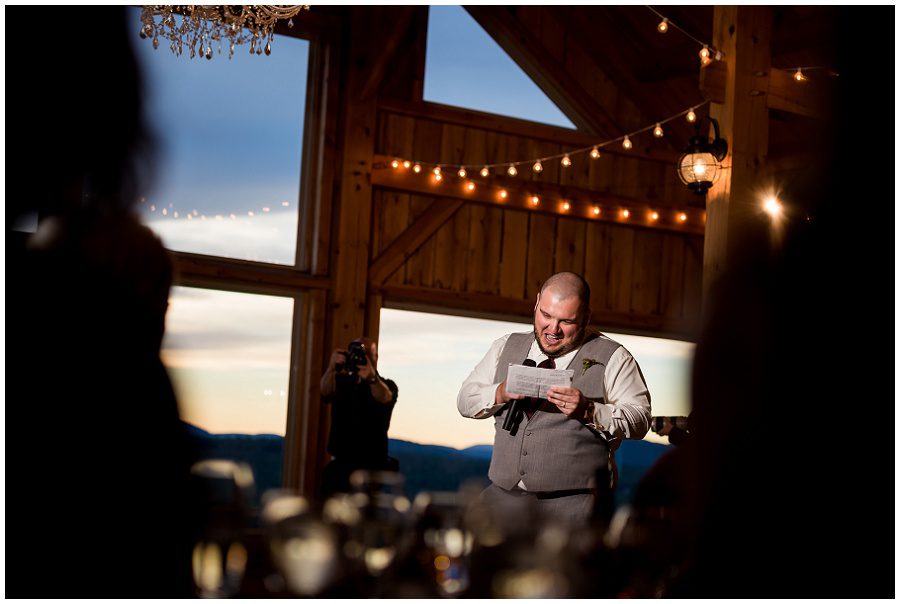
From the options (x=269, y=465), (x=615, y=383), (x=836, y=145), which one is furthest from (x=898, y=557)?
(x=269, y=465)

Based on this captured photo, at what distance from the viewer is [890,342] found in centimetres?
84

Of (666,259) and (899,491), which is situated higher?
(666,259)

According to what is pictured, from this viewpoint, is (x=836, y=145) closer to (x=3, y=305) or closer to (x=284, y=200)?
(x=3, y=305)

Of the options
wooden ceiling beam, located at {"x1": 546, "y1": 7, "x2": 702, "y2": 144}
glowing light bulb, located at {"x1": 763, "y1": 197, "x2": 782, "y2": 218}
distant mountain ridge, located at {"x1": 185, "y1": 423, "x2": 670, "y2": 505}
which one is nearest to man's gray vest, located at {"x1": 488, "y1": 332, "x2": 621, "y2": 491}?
glowing light bulb, located at {"x1": 763, "y1": 197, "x2": 782, "y2": 218}

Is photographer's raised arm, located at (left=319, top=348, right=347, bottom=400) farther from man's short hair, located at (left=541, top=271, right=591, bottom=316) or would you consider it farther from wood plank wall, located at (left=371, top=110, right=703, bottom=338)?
man's short hair, located at (left=541, top=271, right=591, bottom=316)

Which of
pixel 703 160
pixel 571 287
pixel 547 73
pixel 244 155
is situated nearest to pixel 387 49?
pixel 244 155

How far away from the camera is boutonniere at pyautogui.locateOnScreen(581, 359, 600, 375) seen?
266 cm

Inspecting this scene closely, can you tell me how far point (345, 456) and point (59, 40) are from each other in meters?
4.73

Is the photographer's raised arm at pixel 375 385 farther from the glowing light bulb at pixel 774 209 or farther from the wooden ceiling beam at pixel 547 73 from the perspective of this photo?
the glowing light bulb at pixel 774 209

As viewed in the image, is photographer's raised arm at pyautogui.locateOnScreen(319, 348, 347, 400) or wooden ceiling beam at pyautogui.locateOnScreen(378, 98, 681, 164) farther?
wooden ceiling beam at pyautogui.locateOnScreen(378, 98, 681, 164)

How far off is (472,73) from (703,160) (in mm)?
3707

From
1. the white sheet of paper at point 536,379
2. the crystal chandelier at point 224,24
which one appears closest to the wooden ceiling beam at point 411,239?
the crystal chandelier at point 224,24

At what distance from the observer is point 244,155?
24.0 ft

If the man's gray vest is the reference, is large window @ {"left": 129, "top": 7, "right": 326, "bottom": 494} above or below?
above
